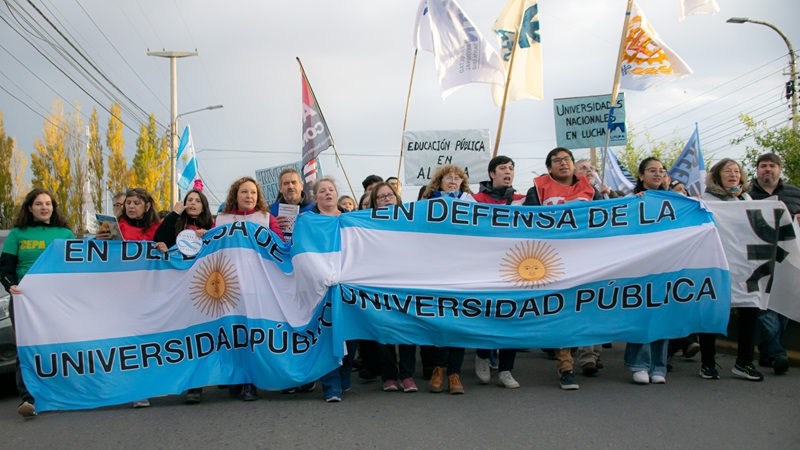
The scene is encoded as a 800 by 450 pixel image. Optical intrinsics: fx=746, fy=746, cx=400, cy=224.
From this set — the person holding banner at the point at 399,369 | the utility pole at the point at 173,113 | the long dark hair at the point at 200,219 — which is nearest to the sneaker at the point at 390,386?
the person holding banner at the point at 399,369

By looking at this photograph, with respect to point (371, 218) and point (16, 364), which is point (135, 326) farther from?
point (371, 218)

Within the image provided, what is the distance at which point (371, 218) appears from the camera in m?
6.68

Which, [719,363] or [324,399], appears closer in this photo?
[324,399]

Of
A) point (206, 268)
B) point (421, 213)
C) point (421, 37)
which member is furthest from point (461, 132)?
point (206, 268)

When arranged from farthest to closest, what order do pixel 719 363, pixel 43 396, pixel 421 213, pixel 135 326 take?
1. pixel 719 363
2. pixel 421 213
3. pixel 135 326
4. pixel 43 396

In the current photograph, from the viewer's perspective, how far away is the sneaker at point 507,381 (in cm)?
642

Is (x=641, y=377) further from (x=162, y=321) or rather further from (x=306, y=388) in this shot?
(x=162, y=321)

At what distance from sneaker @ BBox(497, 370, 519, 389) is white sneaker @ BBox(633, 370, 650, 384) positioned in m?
1.02

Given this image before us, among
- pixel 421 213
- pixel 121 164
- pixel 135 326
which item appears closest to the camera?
pixel 135 326

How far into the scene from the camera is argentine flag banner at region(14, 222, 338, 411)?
601 cm

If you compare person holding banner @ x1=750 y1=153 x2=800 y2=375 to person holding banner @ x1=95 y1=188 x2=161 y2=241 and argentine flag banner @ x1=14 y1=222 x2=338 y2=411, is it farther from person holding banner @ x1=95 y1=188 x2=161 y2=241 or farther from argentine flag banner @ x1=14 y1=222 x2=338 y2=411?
person holding banner @ x1=95 y1=188 x2=161 y2=241

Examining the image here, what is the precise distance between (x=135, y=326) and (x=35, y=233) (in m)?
1.21

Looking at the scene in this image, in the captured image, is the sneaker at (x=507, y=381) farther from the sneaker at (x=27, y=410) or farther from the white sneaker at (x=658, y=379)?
the sneaker at (x=27, y=410)

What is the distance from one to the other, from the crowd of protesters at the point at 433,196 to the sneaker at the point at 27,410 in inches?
0.8
